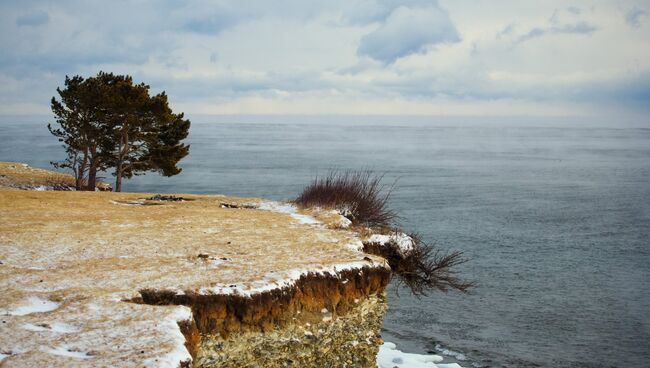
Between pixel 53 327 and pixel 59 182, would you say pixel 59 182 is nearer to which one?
pixel 59 182

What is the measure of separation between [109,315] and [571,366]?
16.6m

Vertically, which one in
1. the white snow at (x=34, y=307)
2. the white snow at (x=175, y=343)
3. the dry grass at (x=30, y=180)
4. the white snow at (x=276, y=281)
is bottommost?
the white snow at (x=175, y=343)

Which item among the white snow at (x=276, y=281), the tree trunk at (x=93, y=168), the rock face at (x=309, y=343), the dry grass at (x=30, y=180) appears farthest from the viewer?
the dry grass at (x=30, y=180)

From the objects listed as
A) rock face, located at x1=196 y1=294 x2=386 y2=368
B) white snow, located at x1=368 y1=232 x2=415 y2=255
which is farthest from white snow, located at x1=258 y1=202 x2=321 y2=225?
rock face, located at x1=196 y1=294 x2=386 y2=368

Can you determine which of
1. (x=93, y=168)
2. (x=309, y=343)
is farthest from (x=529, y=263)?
(x=93, y=168)

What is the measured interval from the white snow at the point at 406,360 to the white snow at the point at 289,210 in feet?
19.2

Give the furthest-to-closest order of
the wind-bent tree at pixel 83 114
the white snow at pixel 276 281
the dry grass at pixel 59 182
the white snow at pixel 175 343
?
the dry grass at pixel 59 182 < the wind-bent tree at pixel 83 114 < the white snow at pixel 276 281 < the white snow at pixel 175 343

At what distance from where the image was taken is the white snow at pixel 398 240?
21.0 m

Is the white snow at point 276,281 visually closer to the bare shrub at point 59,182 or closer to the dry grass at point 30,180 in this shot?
the dry grass at point 30,180

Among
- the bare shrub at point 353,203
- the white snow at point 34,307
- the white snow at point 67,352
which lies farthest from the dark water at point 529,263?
the white snow at point 67,352

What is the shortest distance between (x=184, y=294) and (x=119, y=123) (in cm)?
3041

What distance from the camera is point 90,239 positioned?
18.8m

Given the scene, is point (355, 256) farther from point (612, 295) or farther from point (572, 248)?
point (572, 248)

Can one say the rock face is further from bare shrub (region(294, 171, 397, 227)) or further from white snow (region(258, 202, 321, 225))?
bare shrub (region(294, 171, 397, 227))
